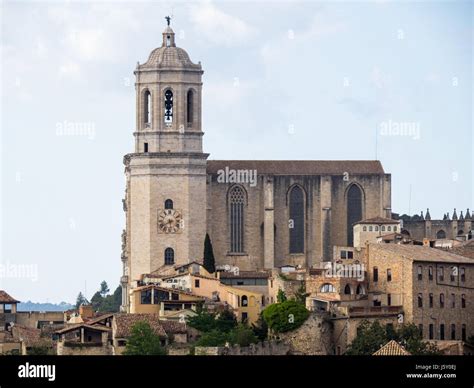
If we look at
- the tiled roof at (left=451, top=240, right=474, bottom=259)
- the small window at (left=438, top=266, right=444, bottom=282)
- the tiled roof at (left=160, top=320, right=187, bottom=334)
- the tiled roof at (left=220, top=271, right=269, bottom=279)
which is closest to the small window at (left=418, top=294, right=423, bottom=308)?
the small window at (left=438, top=266, right=444, bottom=282)

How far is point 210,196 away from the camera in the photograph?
327 feet

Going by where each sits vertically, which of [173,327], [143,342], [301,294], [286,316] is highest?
[301,294]

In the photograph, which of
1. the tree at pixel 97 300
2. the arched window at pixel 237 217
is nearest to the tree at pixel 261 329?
the arched window at pixel 237 217

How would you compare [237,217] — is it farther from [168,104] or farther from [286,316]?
[286,316]

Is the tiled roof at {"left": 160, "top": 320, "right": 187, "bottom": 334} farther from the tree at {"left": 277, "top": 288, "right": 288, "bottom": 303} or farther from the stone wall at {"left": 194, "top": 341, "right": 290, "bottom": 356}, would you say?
the stone wall at {"left": 194, "top": 341, "right": 290, "bottom": 356}

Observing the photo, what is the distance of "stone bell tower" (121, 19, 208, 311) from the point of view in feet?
321

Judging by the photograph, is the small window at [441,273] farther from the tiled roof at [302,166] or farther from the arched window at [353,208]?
the tiled roof at [302,166]

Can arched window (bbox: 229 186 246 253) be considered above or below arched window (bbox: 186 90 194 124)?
below

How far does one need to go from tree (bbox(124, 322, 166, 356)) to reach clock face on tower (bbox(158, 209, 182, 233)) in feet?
72.7

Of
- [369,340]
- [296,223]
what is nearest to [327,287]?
[369,340]

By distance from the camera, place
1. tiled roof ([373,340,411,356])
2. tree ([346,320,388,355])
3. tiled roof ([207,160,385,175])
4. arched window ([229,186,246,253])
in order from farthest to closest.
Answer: tiled roof ([207,160,385,175]) → arched window ([229,186,246,253]) → tree ([346,320,388,355]) → tiled roof ([373,340,411,356])

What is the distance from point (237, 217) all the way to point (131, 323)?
22.9 meters

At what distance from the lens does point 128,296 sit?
95.1m
